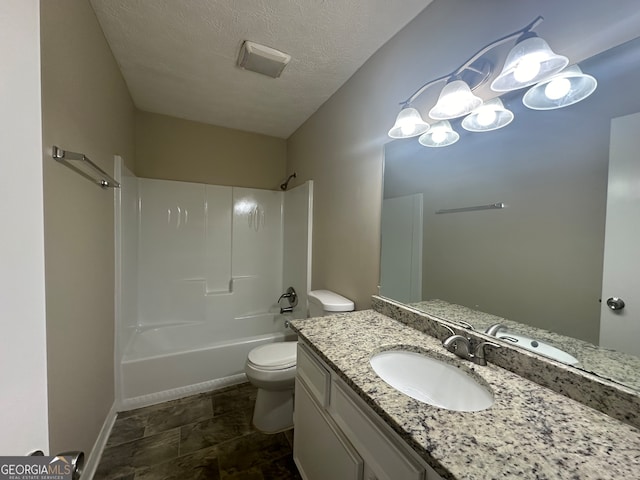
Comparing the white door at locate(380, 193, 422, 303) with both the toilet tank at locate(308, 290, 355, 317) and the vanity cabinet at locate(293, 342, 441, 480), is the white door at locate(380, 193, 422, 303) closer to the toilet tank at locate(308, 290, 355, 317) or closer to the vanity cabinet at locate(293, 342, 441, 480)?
the toilet tank at locate(308, 290, 355, 317)

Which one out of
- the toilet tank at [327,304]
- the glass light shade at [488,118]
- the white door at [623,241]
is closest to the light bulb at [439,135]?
the glass light shade at [488,118]

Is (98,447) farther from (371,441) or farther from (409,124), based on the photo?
(409,124)

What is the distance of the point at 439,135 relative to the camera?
4.12ft

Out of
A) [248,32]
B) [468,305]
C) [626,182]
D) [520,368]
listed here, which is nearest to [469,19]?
[626,182]

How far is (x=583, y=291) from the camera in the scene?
0.79 metres

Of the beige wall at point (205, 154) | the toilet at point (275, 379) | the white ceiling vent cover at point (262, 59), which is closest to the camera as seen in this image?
the white ceiling vent cover at point (262, 59)

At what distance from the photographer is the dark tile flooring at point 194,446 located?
1.41 m

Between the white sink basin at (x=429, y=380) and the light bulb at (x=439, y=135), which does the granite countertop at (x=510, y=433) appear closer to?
the white sink basin at (x=429, y=380)

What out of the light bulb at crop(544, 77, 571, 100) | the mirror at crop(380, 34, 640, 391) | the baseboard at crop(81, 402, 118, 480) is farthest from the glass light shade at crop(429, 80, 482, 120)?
the baseboard at crop(81, 402, 118, 480)

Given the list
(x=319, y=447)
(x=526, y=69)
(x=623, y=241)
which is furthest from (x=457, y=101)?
(x=319, y=447)

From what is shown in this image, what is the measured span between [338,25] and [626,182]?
1423 mm

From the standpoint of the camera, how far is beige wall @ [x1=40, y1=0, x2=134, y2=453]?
38.5 inches

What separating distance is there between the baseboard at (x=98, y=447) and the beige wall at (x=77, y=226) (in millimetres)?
62

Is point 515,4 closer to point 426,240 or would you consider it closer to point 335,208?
point 426,240
